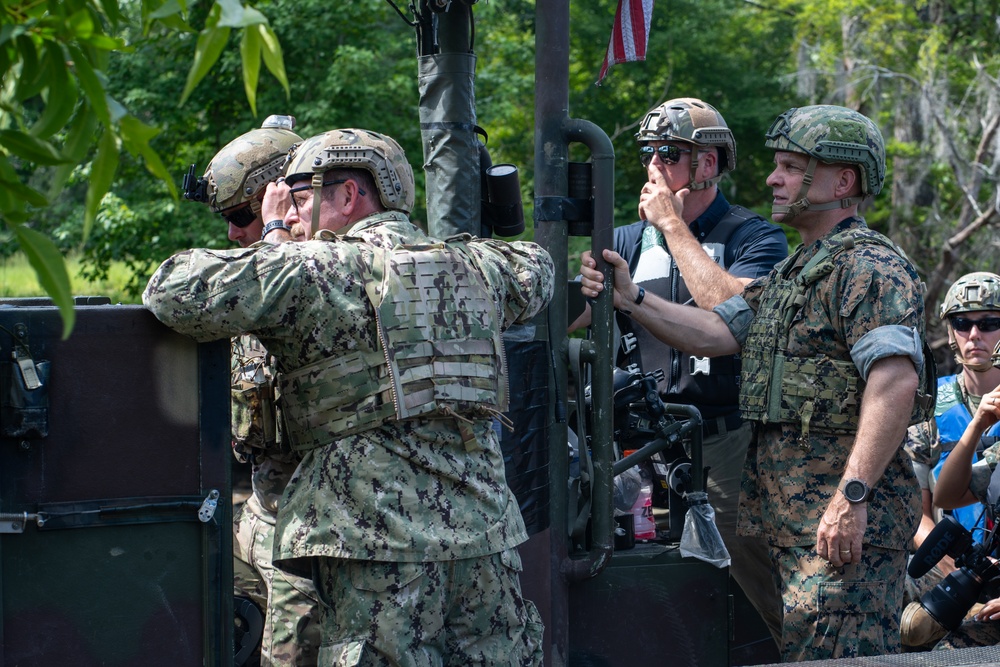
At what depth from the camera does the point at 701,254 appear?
14.3ft

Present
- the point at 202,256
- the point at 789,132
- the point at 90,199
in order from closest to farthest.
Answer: the point at 90,199 → the point at 202,256 → the point at 789,132

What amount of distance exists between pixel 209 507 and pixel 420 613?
0.59m

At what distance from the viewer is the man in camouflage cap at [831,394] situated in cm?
358

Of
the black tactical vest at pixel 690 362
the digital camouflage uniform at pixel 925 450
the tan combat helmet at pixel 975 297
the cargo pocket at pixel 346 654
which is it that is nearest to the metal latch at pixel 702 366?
the black tactical vest at pixel 690 362

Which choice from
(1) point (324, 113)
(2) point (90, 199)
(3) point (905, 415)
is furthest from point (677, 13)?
(2) point (90, 199)

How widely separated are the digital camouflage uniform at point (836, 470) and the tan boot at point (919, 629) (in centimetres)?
75

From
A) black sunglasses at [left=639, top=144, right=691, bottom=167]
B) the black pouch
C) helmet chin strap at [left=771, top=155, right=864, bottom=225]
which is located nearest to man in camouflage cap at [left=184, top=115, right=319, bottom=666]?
the black pouch

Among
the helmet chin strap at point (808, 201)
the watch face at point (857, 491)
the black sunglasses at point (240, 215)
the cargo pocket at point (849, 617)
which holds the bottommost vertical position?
Answer: the cargo pocket at point (849, 617)

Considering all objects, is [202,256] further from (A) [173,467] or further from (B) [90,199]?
(B) [90,199]


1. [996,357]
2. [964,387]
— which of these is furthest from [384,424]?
[964,387]

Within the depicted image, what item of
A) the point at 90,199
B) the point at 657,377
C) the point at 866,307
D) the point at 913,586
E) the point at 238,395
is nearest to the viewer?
the point at 90,199

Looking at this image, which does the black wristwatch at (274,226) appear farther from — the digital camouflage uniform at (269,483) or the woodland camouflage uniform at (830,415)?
the woodland camouflage uniform at (830,415)

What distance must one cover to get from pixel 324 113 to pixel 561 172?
961 centimetres

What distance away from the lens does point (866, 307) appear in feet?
12.0
